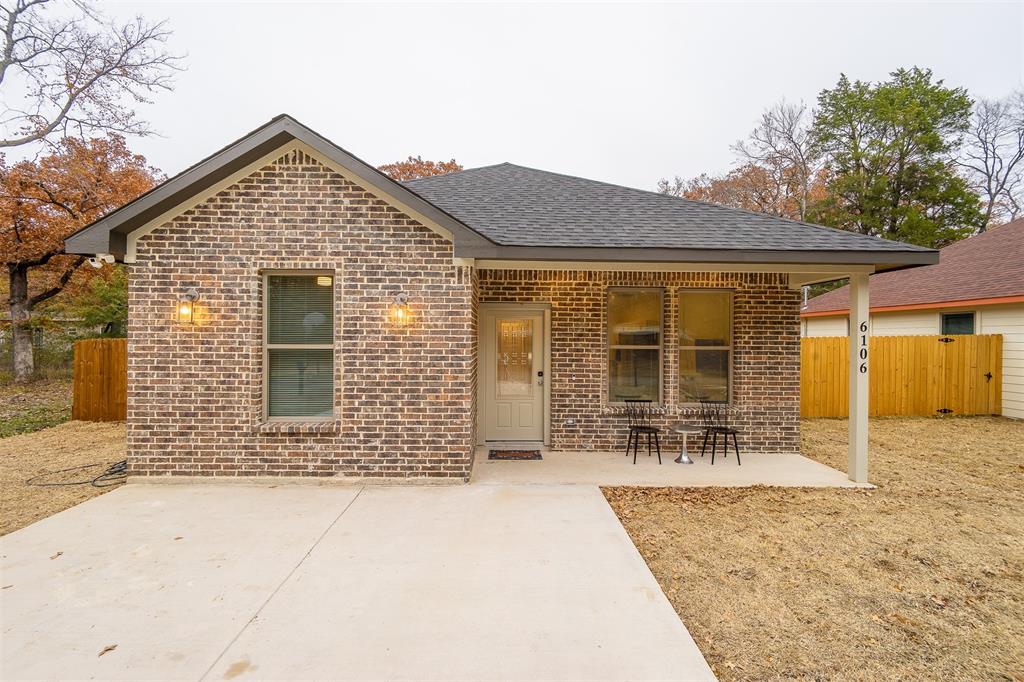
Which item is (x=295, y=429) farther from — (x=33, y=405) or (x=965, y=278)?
(x=965, y=278)

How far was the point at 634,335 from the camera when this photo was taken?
294 inches

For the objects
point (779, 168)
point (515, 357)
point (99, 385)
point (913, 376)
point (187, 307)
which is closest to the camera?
point (187, 307)

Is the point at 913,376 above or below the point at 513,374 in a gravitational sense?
below

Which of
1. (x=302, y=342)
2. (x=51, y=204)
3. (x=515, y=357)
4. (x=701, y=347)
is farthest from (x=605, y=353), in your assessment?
(x=51, y=204)

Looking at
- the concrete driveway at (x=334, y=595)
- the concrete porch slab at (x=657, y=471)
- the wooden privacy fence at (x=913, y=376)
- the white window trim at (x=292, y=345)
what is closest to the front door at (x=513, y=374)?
the concrete porch slab at (x=657, y=471)

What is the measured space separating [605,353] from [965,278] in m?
11.7

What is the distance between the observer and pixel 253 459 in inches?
222

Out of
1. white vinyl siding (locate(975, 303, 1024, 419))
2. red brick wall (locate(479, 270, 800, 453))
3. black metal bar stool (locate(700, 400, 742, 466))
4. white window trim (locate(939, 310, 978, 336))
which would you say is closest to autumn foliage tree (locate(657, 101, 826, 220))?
white window trim (locate(939, 310, 978, 336))

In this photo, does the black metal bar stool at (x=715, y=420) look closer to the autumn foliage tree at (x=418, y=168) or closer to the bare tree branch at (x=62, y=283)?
the bare tree branch at (x=62, y=283)

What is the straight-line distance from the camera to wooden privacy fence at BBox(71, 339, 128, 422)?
382 inches

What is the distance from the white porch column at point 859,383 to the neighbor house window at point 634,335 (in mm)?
2439

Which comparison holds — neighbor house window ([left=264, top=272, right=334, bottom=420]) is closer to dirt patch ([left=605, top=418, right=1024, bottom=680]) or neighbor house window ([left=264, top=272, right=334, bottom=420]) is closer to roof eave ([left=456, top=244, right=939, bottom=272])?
roof eave ([left=456, top=244, right=939, bottom=272])

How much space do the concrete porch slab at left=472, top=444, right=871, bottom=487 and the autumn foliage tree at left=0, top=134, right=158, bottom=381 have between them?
1555 cm

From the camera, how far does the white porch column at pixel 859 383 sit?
5.84 meters
